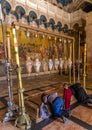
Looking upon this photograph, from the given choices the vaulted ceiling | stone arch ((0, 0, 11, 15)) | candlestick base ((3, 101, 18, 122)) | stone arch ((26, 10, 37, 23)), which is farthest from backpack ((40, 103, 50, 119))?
the vaulted ceiling

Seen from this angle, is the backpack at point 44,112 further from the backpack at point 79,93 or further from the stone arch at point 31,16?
the stone arch at point 31,16

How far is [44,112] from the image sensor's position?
7.74ft

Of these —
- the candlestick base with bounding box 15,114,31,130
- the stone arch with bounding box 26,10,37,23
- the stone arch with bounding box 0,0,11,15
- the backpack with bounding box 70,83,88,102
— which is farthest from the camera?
the stone arch with bounding box 26,10,37,23

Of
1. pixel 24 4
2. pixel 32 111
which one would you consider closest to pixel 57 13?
pixel 24 4

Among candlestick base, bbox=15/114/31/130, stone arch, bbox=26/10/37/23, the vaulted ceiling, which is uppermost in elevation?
the vaulted ceiling

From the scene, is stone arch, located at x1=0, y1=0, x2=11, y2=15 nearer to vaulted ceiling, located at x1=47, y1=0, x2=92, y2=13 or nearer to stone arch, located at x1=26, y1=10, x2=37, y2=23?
stone arch, located at x1=26, y1=10, x2=37, y2=23

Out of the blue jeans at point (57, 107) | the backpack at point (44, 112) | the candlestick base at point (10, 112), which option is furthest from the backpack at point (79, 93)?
the candlestick base at point (10, 112)

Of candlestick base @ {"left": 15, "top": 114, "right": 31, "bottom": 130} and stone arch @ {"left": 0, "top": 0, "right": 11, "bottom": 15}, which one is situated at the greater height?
stone arch @ {"left": 0, "top": 0, "right": 11, "bottom": 15}

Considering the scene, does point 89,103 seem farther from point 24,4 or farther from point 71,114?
point 24,4

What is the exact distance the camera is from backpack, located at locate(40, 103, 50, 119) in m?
2.31

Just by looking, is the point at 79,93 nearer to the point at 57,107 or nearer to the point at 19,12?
the point at 57,107

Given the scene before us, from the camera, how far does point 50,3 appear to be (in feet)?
26.8

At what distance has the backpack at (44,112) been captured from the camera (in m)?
2.31

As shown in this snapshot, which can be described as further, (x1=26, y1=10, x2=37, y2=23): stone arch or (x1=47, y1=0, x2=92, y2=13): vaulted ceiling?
(x1=47, y1=0, x2=92, y2=13): vaulted ceiling
